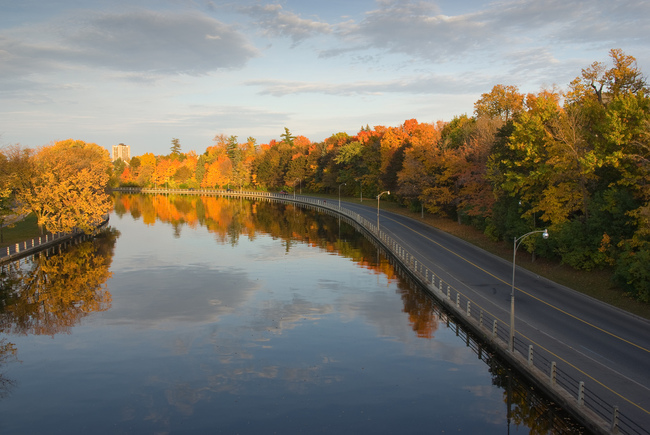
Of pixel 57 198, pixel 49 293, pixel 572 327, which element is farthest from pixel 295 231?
pixel 572 327

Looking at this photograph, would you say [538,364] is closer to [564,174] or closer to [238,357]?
[238,357]

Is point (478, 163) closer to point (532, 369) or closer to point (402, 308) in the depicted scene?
point (402, 308)

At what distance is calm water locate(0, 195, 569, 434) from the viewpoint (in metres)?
18.2

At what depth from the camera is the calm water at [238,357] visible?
18.2 m

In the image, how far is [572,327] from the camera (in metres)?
25.3

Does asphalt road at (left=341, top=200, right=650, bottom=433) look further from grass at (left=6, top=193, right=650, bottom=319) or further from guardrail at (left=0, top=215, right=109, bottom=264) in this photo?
guardrail at (left=0, top=215, right=109, bottom=264)

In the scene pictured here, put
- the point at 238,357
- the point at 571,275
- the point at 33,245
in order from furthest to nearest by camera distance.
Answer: the point at 33,245 < the point at 571,275 < the point at 238,357

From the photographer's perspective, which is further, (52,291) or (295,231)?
(295,231)

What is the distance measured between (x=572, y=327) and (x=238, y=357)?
681 inches

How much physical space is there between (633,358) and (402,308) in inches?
558

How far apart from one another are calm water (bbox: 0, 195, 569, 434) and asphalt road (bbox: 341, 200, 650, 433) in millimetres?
2448

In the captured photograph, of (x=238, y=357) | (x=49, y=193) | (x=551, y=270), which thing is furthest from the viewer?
(x=49, y=193)

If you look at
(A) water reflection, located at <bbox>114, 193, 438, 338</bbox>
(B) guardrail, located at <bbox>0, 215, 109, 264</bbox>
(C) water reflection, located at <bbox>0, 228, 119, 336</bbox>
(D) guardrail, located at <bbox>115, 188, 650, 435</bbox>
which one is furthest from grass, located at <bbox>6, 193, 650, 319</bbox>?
(C) water reflection, located at <bbox>0, 228, 119, 336</bbox>

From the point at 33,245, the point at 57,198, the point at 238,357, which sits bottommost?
the point at 238,357
